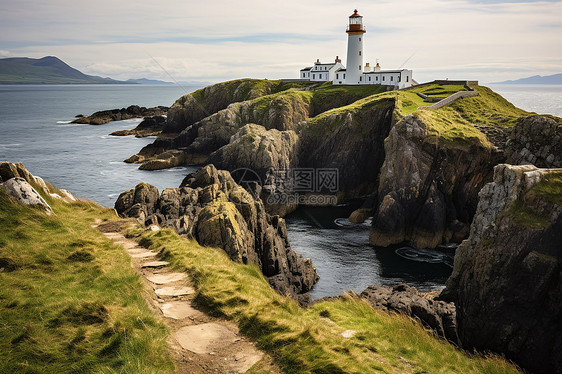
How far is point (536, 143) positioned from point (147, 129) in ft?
354

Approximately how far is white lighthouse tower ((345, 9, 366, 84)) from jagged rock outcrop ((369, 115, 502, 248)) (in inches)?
2184

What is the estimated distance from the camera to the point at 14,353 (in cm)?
759

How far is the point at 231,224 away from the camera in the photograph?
2248cm

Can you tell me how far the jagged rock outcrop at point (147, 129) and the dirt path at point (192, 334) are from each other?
11486 centimetres

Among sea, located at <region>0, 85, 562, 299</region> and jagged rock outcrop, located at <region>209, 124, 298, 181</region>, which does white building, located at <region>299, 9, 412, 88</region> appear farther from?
sea, located at <region>0, 85, 562, 299</region>

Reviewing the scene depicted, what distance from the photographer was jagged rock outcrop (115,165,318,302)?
2206cm

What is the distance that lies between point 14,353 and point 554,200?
29055 mm

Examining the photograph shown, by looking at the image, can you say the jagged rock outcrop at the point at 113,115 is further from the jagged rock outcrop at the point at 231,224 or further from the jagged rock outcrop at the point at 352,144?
the jagged rock outcrop at the point at 231,224

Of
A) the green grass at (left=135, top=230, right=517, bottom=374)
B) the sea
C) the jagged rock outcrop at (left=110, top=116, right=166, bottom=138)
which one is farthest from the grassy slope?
the jagged rock outcrop at (left=110, top=116, right=166, bottom=138)

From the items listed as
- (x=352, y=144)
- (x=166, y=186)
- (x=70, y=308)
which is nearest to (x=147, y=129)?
(x=166, y=186)

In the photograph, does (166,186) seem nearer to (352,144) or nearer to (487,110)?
(352,144)

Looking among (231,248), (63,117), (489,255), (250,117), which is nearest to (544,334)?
(489,255)

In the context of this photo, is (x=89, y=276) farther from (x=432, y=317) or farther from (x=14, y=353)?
(x=432, y=317)

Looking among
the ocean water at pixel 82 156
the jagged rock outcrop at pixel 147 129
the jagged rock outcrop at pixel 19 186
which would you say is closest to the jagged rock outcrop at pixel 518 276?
the jagged rock outcrop at pixel 19 186
